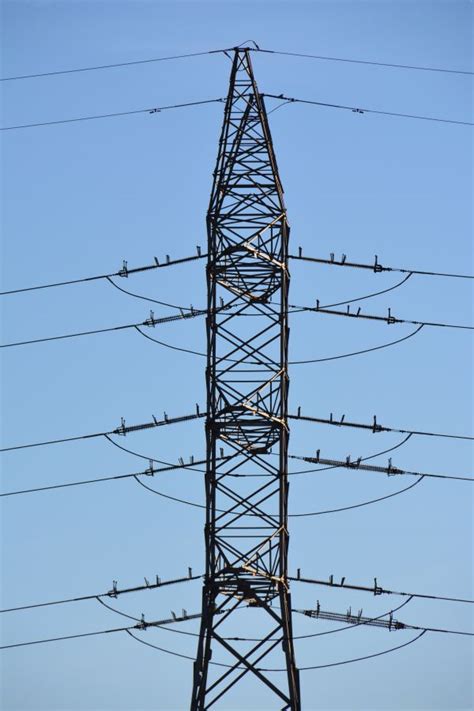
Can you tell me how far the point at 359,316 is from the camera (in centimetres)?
5175

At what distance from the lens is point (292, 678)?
4584 cm

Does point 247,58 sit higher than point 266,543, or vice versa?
point 247,58

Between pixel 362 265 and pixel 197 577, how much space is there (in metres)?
10.3

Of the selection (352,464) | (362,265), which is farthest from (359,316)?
(352,464)

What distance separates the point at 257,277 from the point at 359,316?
13.2 feet

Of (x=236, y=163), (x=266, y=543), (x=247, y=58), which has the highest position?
(x=247, y=58)

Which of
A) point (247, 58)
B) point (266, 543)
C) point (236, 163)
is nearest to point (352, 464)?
point (266, 543)

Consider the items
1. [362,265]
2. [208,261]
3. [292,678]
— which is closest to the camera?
[292,678]

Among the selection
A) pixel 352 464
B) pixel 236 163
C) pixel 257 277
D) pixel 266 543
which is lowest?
pixel 266 543

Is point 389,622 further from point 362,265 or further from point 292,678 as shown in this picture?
point 362,265

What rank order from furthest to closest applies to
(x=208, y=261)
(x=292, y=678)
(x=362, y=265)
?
(x=362, y=265)
(x=208, y=261)
(x=292, y=678)

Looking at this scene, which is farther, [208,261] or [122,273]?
[122,273]

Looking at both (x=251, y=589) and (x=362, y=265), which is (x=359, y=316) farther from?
(x=251, y=589)

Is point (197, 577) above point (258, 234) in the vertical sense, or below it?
below
